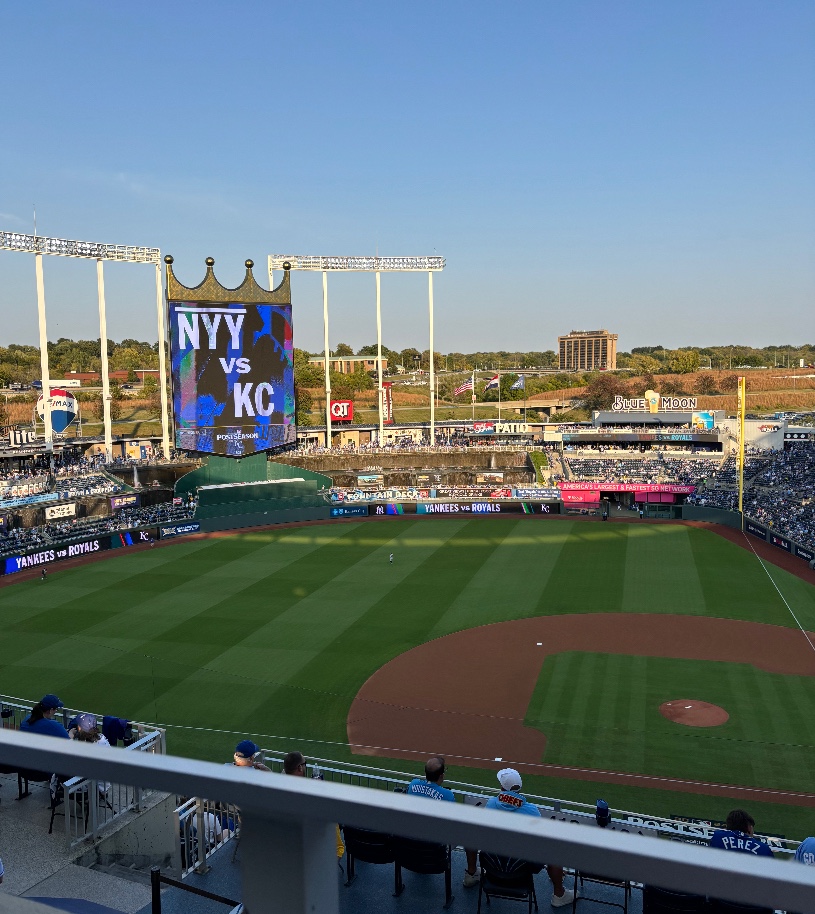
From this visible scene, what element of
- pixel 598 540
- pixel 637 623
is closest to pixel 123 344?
pixel 598 540

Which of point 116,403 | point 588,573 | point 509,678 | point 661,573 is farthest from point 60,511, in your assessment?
point 116,403

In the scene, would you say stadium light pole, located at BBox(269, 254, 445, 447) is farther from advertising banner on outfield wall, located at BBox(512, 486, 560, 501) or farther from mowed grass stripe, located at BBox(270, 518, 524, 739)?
mowed grass stripe, located at BBox(270, 518, 524, 739)

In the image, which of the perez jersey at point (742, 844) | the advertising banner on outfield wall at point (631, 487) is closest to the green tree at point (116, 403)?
the advertising banner on outfield wall at point (631, 487)

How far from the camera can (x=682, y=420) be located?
240ft

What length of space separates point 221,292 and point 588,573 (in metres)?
25.9

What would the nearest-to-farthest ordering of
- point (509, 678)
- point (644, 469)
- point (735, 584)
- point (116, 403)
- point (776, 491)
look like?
point (509, 678), point (735, 584), point (776, 491), point (644, 469), point (116, 403)

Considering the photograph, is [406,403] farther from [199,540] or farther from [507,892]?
[507,892]

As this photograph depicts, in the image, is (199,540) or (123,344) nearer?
(199,540)

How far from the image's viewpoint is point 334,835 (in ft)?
7.37

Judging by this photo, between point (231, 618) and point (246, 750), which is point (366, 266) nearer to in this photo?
point (231, 618)

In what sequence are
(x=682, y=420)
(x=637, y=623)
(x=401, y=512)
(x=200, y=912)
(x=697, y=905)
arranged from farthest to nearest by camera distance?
(x=682, y=420) → (x=401, y=512) → (x=637, y=623) → (x=697, y=905) → (x=200, y=912)

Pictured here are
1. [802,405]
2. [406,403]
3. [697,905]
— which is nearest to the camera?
[697,905]

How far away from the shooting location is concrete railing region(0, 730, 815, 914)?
70.3 inches

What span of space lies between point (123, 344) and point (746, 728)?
174770 millimetres
